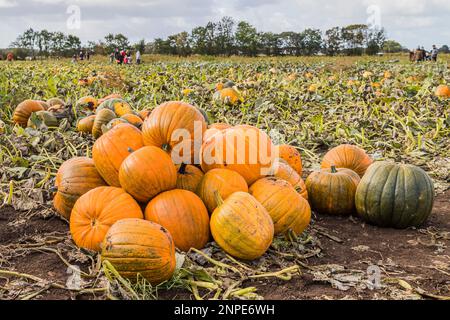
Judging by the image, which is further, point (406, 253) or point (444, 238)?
point (444, 238)

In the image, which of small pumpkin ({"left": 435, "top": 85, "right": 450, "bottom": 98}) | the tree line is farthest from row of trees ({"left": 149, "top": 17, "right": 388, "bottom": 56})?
small pumpkin ({"left": 435, "top": 85, "right": 450, "bottom": 98})

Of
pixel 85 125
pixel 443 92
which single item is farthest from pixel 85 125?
pixel 443 92

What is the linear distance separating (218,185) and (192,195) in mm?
207

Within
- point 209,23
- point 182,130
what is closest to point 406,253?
point 182,130

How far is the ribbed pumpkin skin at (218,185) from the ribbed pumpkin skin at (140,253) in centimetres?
65

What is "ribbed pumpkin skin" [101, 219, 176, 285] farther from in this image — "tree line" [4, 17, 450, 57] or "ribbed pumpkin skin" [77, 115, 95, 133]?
"tree line" [4, 17, 450, 57]

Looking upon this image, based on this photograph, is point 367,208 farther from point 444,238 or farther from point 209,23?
point 209,23

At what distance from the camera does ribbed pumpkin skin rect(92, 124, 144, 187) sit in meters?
3.34

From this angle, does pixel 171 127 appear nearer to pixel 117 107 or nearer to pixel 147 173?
pixel 147 173

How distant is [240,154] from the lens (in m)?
3.48

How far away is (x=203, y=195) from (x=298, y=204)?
670mm

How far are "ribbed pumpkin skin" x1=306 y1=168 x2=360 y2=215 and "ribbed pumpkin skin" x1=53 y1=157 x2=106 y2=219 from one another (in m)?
1.77

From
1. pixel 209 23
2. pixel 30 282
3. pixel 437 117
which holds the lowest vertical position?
pixel 30 282
